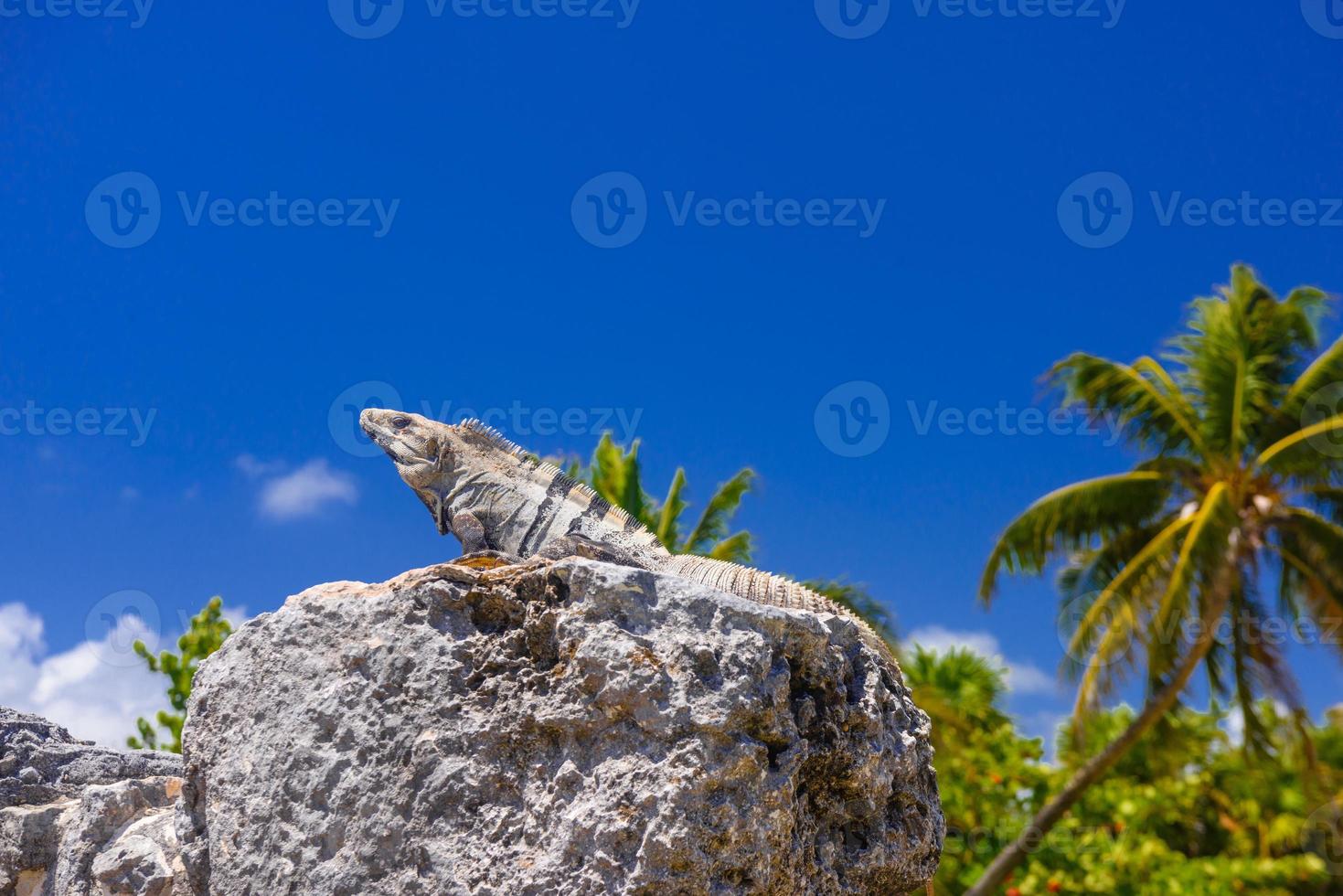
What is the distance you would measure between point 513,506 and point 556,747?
5.83ft

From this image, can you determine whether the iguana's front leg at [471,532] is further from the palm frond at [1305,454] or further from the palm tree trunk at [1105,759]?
the palm frond at [1305,454]

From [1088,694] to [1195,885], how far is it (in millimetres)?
2878

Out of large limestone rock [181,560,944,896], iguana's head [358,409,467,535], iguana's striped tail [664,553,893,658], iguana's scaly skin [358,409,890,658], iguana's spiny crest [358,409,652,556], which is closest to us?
large limestone rock [181,560,944,896]

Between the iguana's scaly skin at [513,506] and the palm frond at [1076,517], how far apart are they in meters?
15.3

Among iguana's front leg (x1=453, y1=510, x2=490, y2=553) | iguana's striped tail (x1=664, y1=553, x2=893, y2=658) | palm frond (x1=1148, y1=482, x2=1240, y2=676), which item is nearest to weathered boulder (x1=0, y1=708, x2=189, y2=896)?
iguana's front leg (x1=453, y1=510, x2=490, y2=553)

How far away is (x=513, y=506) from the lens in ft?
16.9

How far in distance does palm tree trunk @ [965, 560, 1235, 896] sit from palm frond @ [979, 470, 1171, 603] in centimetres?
202

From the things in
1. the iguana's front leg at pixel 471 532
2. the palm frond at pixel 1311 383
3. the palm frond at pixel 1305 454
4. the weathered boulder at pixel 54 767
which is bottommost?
the weathered boulder at pixel 54 767

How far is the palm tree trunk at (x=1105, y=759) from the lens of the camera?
16.2m

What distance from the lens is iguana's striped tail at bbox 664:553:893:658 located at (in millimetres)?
4379

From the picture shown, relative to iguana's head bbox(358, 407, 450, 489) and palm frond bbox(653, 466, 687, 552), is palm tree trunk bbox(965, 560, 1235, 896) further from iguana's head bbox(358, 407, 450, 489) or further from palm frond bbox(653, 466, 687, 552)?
iguana's head bbox(358, 407, 450, 489)

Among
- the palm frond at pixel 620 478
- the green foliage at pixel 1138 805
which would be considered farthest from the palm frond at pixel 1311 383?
the palm frond at pixel 620 478

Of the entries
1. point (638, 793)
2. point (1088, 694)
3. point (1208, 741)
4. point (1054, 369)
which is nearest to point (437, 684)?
point (638, 793)

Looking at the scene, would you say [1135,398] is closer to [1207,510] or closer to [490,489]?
[1207,510]
